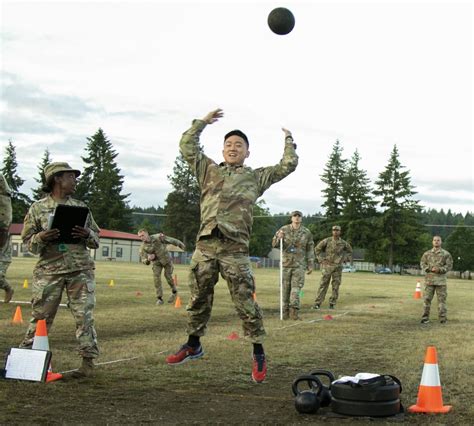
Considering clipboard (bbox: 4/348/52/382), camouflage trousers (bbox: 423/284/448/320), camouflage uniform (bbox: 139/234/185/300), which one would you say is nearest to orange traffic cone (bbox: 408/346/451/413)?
clipboard (bbox: 4/348/52/382)

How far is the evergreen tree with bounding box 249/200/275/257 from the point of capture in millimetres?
131125

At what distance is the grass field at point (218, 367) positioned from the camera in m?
5.87

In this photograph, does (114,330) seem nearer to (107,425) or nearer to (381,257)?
(107,425)

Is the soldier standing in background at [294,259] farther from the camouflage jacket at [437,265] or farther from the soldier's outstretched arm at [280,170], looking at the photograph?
the soldier's outstretched arm at [280,170]

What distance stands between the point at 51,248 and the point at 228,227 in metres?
2.02

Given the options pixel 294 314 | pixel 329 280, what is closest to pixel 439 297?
pixel 329 280

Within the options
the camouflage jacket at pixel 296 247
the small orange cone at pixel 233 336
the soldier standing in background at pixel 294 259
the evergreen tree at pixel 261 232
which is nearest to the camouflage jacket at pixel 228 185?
the small orange cone at pixel 233 336

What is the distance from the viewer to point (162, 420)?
5582 mm

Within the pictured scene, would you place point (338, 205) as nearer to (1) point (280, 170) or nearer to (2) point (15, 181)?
(2) point (15, 181)

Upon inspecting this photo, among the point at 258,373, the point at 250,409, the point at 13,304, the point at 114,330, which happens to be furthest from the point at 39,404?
the point at 13,304

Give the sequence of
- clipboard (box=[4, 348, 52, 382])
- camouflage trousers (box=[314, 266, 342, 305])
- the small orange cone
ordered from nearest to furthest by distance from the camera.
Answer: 1. clipboard (box=[4, 348, 52, 382])
2. the small orange cone
3. camouflage trousers (box=[314, 266, 342, 305])

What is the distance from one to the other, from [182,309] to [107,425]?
12690mm

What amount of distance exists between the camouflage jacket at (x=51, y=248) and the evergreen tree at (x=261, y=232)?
390 feet

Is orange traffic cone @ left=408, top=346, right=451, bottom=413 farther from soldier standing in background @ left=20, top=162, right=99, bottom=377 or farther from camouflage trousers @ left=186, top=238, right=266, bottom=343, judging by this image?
soldier standing in background @ left=20, top=162, right=99, bottom=377
